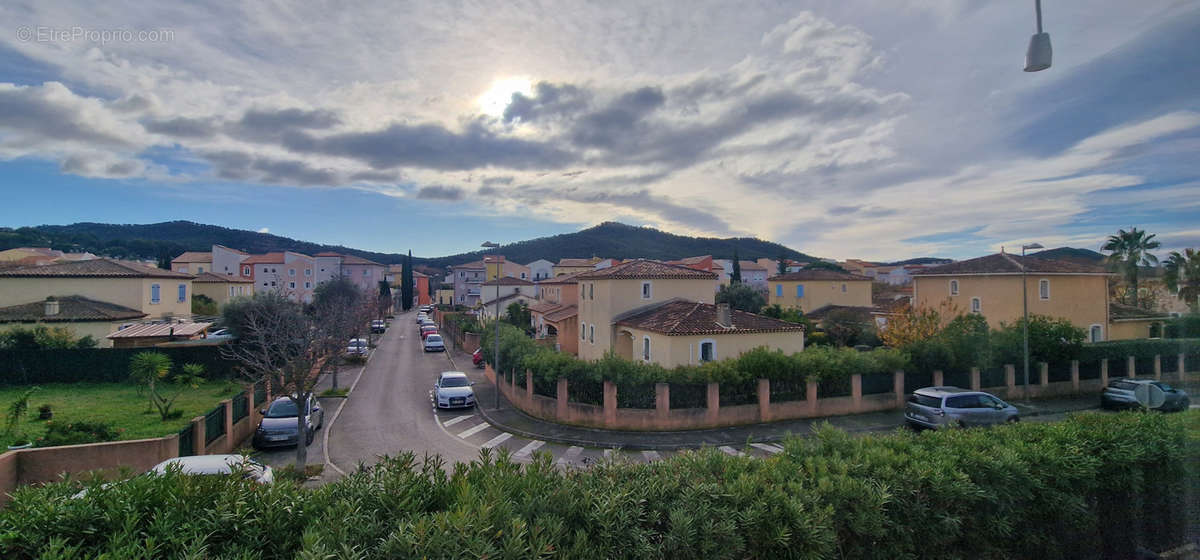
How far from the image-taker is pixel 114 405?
17.5 m

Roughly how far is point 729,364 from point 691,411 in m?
2.21

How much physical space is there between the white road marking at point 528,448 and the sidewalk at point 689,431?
319mm

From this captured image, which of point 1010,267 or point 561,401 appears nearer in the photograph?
point 561,401

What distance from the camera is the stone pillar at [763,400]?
17.5 meters

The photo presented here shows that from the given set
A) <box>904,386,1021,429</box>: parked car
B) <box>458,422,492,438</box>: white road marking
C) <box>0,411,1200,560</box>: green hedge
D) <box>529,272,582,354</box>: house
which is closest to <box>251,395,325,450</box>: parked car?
<box>458,422,492,438</box>: white road marking

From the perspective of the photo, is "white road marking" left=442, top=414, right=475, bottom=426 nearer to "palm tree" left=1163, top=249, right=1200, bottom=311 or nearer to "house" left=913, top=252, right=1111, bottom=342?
"palm tree" left=1163, top=249, right=1200, bottom=311

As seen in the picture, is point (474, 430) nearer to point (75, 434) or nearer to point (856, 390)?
point (75, 434)

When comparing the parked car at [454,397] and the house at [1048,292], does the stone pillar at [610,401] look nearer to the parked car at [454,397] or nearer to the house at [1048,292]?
the parked car at [454,397]

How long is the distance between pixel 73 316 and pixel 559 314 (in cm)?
2588

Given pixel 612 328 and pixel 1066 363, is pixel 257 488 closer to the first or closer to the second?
pixel 612 328

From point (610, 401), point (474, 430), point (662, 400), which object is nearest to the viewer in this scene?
point (662, 400)

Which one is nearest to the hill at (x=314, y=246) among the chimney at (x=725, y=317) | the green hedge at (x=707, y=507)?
the chimney at (x=725, y=317)

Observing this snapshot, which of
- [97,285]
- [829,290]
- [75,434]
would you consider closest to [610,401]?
[75,434]

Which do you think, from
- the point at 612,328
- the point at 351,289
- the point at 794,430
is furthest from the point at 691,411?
the point at 351,289
